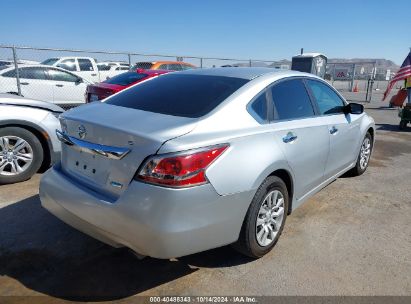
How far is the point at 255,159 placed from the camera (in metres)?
2.72

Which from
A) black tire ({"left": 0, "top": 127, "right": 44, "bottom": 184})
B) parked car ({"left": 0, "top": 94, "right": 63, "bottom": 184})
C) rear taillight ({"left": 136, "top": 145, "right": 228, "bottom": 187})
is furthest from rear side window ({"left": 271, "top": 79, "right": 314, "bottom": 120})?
black tire ({"left": 0, "top": 127, "right": 44, "bottom": 184})

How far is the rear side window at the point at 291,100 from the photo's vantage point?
3.26 meters

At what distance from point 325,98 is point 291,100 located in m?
0.89

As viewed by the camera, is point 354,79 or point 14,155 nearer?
point 14,155

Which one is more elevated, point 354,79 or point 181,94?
point 181,94

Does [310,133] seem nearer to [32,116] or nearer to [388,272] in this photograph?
[388,272]

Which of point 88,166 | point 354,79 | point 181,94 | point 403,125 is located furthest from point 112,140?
point 354,79

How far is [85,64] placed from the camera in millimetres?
16766

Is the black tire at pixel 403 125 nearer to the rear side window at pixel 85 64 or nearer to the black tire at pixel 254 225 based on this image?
the black tire at pixel 254 225

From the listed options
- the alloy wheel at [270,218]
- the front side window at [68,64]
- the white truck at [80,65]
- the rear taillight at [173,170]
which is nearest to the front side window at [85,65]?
the white truck at [80,65]

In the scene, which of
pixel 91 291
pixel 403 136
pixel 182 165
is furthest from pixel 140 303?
pixel 403 136

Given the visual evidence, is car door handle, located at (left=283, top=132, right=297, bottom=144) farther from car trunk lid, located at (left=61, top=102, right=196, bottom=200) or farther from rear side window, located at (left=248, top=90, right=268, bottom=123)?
car trunk lid, located at (left=61, top=102, right=196, bottom=200)

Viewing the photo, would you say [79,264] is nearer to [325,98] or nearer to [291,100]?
[291,100]

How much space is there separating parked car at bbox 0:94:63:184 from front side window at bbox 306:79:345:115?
3.39 metres
